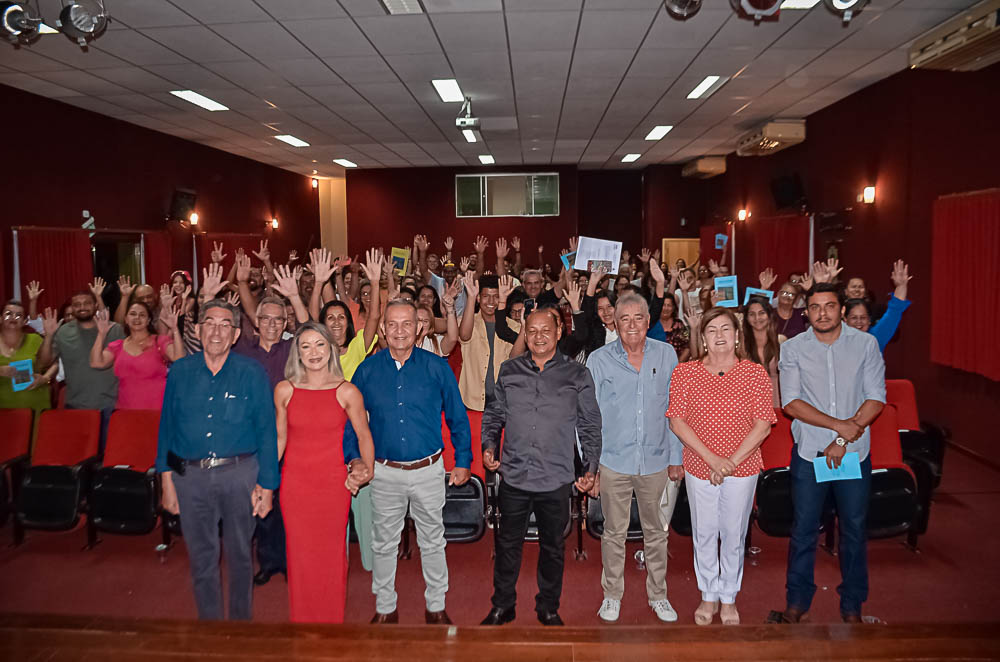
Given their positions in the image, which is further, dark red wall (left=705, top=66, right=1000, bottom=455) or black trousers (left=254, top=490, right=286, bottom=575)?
dark red wall (left=705, top=66, right=1000, bottom=455)

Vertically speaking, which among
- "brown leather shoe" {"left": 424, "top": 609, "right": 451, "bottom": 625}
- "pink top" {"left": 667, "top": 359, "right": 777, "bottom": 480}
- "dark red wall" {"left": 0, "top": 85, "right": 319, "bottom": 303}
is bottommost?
"brown leather shoe" {"left": 424, "top": 609, "right": 451, "bottom": 625}

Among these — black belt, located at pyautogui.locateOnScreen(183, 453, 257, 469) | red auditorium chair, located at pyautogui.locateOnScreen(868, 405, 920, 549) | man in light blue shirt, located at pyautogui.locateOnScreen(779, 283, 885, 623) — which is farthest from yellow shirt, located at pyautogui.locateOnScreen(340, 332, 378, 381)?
red auditorium chair, located at pyautogui.locateOnScreen(868, 405, 920, 549)

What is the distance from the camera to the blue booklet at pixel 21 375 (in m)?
4.43

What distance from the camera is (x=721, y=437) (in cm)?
294

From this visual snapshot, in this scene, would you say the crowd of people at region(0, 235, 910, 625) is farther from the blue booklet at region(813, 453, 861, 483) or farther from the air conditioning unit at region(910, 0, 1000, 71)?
the air conditioning unit at region(910, 0, 1000, 71)

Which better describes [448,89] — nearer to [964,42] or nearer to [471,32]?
[471,32]

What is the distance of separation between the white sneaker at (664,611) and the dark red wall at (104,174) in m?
7.68

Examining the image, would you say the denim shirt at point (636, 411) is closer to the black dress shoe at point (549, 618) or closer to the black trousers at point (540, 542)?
the black trousers at point (540, 542)

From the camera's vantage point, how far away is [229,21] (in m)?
Answer: 5.26

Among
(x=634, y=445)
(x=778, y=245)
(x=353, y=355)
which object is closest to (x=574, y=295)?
(x=634, y=445)

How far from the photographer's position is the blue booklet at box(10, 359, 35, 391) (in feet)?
14.5

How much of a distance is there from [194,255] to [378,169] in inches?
212

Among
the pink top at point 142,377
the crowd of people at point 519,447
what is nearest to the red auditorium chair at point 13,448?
the pink top at point 142,377

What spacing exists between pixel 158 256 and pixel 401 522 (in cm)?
883
